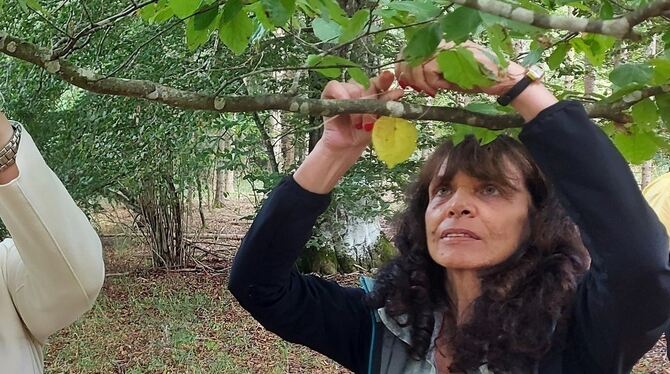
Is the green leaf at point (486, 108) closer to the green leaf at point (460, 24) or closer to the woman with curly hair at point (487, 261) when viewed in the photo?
the woman with curly hair at point (487, 261)

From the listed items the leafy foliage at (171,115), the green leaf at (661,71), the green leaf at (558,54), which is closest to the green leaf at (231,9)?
the green leaf at (558,54)

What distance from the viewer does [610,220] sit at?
131cm

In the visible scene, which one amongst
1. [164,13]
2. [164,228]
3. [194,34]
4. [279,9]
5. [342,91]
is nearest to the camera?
[279,9]

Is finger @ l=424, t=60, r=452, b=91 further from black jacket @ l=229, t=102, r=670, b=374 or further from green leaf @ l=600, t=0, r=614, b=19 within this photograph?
green leaf @ l=600, t=0, r=614, b=19

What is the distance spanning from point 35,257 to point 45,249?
0.04 m

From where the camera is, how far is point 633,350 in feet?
4.71

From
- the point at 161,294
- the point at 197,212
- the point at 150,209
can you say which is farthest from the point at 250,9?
the point at 197,212

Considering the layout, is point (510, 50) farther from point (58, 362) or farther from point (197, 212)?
point (197, 212)

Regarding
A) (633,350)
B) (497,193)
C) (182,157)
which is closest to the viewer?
(633,350)

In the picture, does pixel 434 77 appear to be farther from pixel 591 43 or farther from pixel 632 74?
pixel 591 43

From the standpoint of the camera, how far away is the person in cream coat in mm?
1449

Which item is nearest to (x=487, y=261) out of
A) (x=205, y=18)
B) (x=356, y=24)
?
(x=356, y=24)

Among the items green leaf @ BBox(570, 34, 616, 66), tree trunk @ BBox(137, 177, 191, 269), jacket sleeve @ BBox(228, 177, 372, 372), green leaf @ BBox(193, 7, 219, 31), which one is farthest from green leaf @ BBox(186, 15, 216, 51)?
tree trunk @ BBox(137, 177, 191, 269)

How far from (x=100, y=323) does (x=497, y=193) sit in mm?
6101
